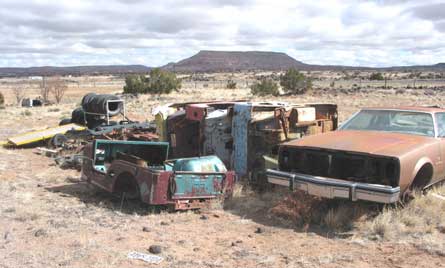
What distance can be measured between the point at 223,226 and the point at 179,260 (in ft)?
4.74

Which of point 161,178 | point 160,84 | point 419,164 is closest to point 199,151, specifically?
point 161,178

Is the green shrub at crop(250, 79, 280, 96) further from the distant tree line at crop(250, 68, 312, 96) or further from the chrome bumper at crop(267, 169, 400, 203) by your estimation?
the chrome bumper at crop(267, 169, 400, 203)

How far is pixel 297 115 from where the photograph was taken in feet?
28.6

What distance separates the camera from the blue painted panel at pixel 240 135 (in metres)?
8.76

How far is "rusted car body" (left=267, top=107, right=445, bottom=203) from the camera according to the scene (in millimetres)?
6082

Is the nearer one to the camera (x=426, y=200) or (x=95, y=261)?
(x=95, y=261)

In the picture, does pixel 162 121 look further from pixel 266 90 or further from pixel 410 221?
pixel 266 90

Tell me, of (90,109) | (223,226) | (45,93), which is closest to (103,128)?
(90,109)

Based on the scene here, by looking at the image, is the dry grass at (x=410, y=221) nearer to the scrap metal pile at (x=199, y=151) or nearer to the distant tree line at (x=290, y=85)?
the scrap metal pile at (x=199, y=151)

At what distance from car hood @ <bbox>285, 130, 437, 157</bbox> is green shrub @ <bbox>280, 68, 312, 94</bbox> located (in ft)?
112

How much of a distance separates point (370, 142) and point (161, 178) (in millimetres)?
2885

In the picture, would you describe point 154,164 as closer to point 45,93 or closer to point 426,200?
point 426,200

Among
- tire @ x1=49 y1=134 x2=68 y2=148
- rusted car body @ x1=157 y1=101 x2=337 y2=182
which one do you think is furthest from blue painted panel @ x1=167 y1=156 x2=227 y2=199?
tire @ x1=49 y1=134 x2=68 y2=148

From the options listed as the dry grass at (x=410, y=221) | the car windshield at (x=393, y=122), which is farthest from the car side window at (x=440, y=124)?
the dry grass at (x=410, y=221)
